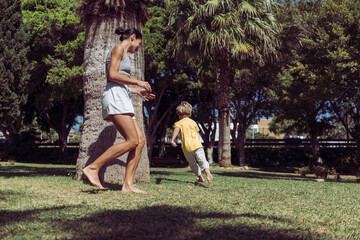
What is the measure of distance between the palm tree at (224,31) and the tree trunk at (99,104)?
27.9 ft

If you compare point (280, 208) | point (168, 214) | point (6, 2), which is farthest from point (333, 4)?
point (6, 2)

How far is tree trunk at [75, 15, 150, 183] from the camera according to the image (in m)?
5.84

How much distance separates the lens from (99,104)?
6156 millimetres

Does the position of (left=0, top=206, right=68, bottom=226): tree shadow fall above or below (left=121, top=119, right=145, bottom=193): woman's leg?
below

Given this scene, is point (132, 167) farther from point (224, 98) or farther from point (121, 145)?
point (224, 98)

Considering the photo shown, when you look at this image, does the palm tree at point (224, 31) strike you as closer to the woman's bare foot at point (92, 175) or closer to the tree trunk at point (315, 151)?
the tree trunk at point (315, 151)

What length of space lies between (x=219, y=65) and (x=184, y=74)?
20.6 feet

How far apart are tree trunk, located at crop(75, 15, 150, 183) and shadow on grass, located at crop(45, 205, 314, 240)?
8.71ft

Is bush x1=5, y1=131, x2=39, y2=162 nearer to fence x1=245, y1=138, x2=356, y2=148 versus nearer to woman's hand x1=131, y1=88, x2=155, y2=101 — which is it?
fence x1=245, y1=138, x2=356, y2=148

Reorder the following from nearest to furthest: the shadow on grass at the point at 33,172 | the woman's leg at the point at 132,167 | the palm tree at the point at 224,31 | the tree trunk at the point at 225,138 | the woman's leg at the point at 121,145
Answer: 1. the woman's leg at the point at 121,145
2. the woman's leg at the point at 132,167
3. the shadow on grass at the point at 33,172
4. the palm tree at the point at 224,31
5. the tree trunk at the point at 225,138

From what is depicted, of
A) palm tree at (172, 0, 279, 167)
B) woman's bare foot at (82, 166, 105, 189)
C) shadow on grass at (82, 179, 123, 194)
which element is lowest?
shadow on grass at (82, 179, 123, 194)

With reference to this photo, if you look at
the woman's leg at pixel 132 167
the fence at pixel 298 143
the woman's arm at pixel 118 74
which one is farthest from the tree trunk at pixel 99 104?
the fence at pixel 298 143

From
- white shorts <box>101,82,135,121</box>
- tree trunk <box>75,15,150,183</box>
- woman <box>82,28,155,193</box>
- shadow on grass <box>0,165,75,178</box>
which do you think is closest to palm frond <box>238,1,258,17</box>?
tree trunk <box>75,15,150,183</box>

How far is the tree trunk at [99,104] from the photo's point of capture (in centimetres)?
584
